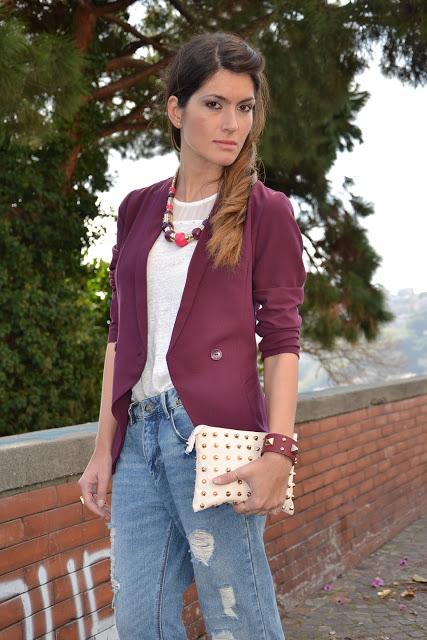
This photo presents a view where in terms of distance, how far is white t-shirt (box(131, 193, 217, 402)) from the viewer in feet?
7.66

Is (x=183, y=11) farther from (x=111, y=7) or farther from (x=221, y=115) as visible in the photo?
(x=221, y=115)

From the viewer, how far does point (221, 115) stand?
2396mm

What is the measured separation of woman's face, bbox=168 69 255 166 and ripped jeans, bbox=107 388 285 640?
24.3 inches

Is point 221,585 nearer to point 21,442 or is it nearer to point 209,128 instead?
point 209,128

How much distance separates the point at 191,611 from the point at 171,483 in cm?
242

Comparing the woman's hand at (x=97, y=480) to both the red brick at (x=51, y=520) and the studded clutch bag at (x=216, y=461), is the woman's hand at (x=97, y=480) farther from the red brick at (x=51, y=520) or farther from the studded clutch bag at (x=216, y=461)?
the red brick at (x=51, y=520)

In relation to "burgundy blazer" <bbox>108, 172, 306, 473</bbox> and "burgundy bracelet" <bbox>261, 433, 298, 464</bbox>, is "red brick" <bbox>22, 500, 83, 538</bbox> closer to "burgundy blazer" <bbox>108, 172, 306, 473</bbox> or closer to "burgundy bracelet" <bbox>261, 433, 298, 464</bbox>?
"burgundy blazer" <bbox>108, 172, 306, 473</bbox>

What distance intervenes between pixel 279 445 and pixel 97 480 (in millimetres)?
566

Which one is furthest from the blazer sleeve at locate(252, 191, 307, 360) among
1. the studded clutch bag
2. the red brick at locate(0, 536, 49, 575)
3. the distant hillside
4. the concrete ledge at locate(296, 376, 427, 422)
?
the distant hillside

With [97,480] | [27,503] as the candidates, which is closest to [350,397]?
[27,503]

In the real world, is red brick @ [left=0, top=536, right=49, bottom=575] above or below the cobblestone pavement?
above

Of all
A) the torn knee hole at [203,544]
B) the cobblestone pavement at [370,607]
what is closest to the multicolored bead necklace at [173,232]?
the torn knee hole at [203,544]

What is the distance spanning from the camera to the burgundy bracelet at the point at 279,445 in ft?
7.19

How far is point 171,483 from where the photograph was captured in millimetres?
2258
